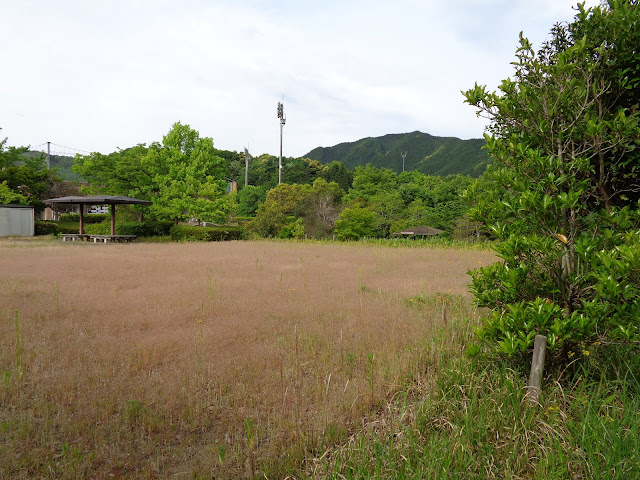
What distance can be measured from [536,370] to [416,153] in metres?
114

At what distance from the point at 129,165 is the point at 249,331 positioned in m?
26.2

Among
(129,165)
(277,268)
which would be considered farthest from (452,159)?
(277,268)

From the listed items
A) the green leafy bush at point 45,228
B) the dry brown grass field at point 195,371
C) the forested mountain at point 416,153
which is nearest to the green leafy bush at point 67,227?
the green leafy bush at point 45,228

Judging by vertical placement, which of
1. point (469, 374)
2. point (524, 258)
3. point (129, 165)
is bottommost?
point (469, 374)

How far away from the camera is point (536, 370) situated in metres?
2.98

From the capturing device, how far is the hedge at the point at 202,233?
2531 centimetres

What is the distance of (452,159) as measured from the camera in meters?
83.4

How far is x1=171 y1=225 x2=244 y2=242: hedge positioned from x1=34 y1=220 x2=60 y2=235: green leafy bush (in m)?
11.3

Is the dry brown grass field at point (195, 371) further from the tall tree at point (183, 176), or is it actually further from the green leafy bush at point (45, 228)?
the green leafy bush at point (45, 228)

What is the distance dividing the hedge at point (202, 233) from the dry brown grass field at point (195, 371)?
1649 cm

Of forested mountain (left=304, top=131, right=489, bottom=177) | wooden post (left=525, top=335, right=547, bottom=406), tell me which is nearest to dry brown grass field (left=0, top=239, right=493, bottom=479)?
wooden post (left=525, top=335, right=547, bottom=406)

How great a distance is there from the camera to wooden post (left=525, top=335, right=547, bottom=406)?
2887 millimetres

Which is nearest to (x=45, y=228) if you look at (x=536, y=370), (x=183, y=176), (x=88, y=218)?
(x=88, y=218)

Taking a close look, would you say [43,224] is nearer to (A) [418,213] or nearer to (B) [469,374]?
(A) [418,213]
